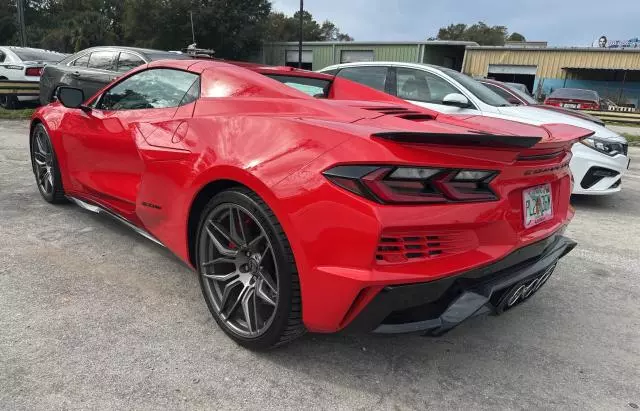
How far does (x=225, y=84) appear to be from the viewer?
270cm

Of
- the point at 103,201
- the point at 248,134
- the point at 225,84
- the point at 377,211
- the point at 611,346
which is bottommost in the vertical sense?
the point at 611,346

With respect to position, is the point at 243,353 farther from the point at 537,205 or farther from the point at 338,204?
the point at 537,205

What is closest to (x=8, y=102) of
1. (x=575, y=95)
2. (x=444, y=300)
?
(x=444, y=300)

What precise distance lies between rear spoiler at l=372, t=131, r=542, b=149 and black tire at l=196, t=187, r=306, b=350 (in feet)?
1.90

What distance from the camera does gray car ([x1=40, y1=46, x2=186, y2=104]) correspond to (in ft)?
23.3

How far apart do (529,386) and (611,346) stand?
2.39 feet

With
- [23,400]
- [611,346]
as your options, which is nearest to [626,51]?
[611,346]

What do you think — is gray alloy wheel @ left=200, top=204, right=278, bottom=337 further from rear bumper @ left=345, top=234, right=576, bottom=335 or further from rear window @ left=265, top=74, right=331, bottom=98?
rear window @ left=265, top=74, right=331, bottom=98

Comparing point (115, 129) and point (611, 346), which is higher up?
point (115, 129)

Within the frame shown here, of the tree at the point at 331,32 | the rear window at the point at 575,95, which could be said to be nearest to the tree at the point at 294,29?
the tree at the point at 331,32

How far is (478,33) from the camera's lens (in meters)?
78.9

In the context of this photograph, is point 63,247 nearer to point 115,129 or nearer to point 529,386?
point 115,129

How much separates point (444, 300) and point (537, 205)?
28.2 inches

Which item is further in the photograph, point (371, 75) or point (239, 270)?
point (371, 75)
